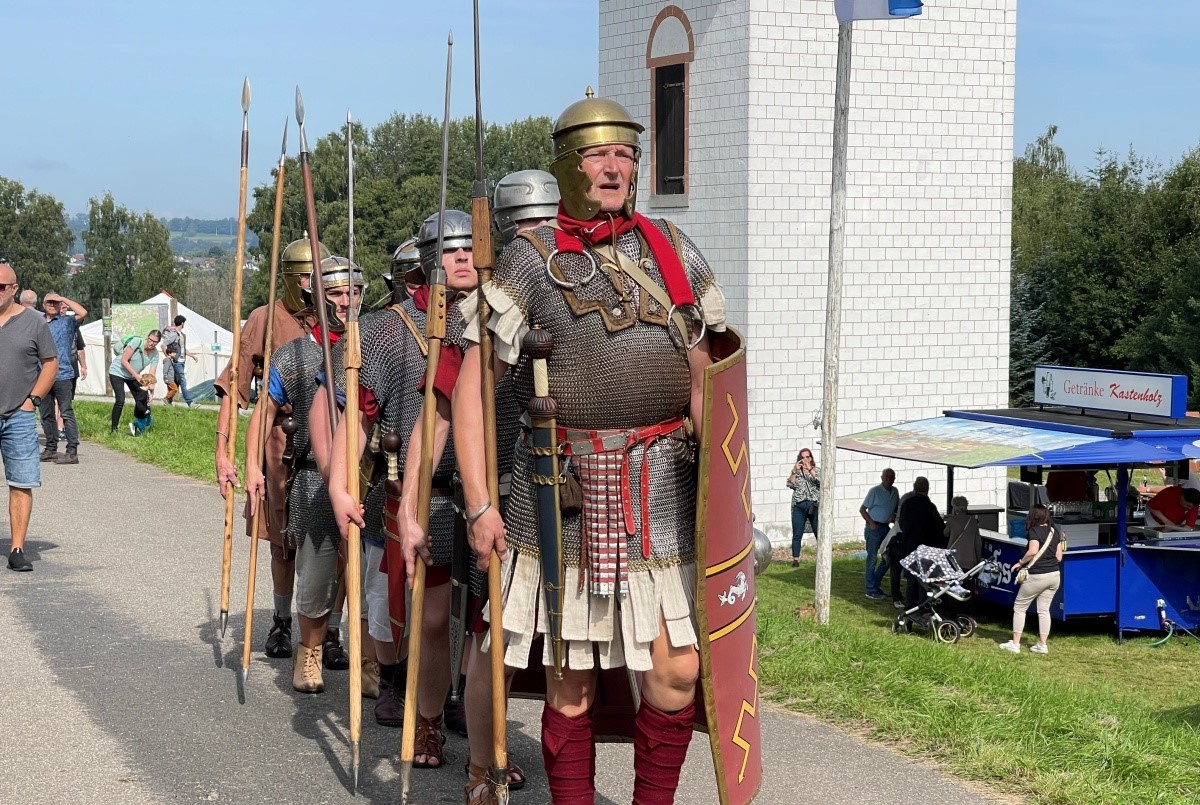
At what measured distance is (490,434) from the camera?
A: 13.1 feet

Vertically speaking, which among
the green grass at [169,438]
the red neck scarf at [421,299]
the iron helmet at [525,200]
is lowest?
the green grass at [169,438]

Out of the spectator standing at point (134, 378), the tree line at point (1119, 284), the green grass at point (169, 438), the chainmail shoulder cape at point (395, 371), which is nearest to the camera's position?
the chainmail shoulder cape at point (395, 371)

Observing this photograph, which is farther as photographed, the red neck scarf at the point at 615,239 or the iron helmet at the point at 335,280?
the iron helmet at the point at 335,280

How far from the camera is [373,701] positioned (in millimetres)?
6324

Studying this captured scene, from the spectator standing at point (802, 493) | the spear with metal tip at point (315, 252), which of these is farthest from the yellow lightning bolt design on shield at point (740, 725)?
the spectator standing at point (802, 493)

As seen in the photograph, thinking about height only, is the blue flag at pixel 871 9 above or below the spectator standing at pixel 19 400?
above

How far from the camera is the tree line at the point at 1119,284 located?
49.2 meters

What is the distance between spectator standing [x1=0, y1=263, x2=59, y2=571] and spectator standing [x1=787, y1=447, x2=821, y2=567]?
10.1 m

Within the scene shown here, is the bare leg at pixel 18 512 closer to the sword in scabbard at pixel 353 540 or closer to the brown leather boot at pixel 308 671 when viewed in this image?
the brown leather boot at pixel 308 671

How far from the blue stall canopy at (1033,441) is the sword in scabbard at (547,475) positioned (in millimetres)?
10118

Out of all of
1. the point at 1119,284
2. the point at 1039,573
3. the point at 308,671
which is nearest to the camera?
the point at 308,671

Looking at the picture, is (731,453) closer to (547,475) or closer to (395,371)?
(547,475)

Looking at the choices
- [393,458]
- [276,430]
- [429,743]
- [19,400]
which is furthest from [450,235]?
[19,400]

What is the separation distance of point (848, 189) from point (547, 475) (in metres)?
15.5
